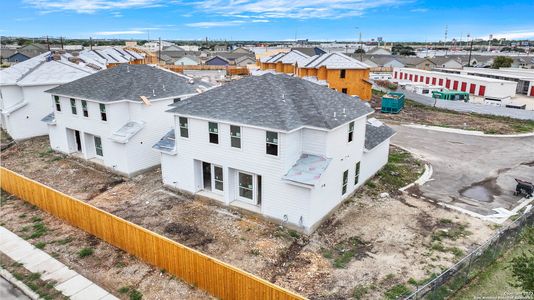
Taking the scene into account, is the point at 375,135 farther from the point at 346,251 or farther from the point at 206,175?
the point at 206,175

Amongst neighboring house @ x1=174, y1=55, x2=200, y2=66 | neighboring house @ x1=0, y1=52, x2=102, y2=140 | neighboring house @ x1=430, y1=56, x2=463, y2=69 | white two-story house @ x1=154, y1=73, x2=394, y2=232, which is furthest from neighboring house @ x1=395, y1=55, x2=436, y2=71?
neighboring house @ x1=0, y1=52, x2=102, y2=140

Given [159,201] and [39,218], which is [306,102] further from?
[39,218]

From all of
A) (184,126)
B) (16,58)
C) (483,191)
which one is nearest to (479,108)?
(483,191)

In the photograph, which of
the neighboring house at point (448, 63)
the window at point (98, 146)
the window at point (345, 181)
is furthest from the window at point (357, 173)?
the neighboring house at point (448, 63)

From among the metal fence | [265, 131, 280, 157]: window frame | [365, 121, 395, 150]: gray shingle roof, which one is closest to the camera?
the metal fence

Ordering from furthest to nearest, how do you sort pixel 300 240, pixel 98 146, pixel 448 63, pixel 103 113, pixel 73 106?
pixel 448 63
pixel 98 146
pixel 73 106
pixel 103 113
pixel 300 240

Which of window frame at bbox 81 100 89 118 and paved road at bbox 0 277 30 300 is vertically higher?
window frame at bbox 81 100 89 118

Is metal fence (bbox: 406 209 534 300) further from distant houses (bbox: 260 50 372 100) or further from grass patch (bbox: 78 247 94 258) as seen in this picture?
distant houses (bbox: 260 50 372 100)

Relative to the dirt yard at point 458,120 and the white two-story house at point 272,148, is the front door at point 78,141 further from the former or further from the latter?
the dirt yard at point 458,120
